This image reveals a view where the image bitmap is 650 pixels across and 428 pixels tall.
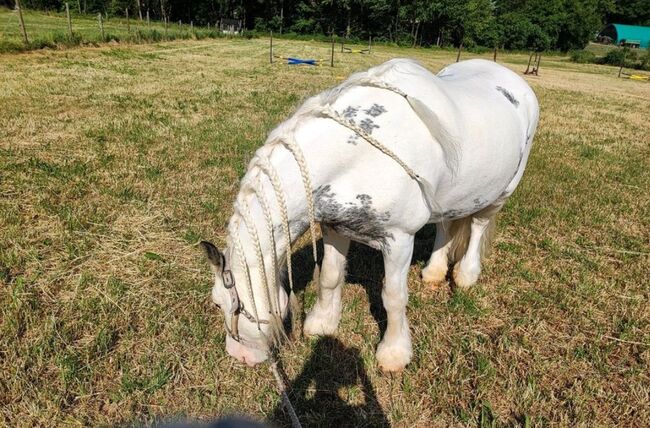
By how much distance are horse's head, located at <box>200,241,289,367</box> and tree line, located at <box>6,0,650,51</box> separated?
5617 cm

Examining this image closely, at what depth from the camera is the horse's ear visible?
1886 mm

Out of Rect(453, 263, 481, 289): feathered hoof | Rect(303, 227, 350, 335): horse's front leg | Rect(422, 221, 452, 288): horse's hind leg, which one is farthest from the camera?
Rect(422, 221, 452, 288): horse's hind leg

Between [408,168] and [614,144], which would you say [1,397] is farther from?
[614,144]

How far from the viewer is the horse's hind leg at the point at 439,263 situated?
388 centimetres

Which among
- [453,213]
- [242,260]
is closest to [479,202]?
[453,213]

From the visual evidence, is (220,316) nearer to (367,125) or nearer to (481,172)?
(367,125)

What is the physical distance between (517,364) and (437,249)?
128 centimetres

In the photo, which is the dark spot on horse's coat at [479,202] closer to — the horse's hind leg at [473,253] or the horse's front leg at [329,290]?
the horse's hind leg at [473,253]

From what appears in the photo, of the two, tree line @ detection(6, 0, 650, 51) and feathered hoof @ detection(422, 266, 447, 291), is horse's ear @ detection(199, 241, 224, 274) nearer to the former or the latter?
feathered hoof @ detection(422, 266, 447, 291)

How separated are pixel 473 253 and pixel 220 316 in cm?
220

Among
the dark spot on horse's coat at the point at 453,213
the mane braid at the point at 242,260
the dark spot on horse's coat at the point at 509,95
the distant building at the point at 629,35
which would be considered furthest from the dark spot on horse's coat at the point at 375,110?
the distant building at the point at 629,35

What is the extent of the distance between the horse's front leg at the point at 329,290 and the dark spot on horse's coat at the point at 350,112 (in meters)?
0.89

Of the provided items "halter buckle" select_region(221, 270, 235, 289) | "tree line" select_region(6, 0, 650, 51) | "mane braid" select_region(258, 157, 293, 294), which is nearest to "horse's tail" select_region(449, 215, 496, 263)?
"mane braid" select_region(258, 157, 293, 294)

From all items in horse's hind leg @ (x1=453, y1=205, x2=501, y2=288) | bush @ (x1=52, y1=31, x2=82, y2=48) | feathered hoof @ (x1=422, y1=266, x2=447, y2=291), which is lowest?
feathered hoof @ (x1=422, y1=266, x2=447, y2=291)
